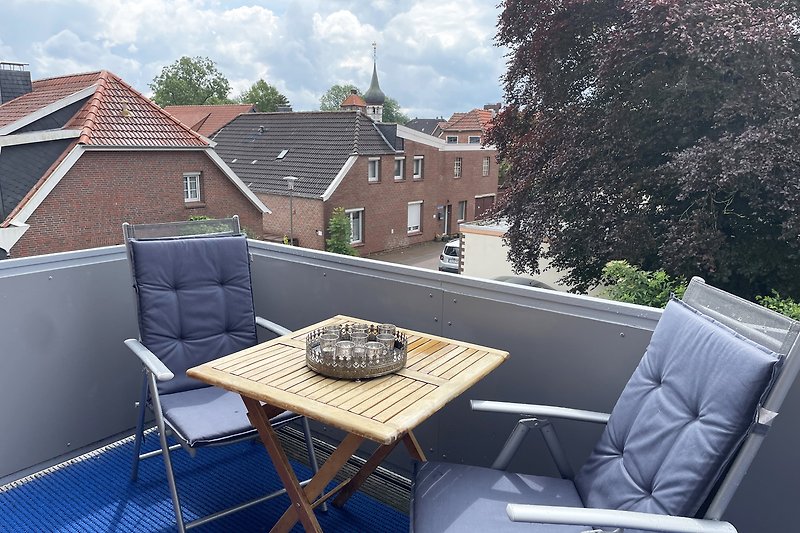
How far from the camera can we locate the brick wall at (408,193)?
18969mm

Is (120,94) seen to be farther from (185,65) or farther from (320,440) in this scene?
(185,65)

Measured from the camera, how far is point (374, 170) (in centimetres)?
1964

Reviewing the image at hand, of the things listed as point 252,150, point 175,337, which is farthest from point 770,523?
point 252,150

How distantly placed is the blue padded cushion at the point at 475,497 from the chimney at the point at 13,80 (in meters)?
15.6

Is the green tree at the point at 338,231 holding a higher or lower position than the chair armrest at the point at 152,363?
lower

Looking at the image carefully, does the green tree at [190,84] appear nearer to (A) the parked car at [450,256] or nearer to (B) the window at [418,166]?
(B) the window at [418,166]

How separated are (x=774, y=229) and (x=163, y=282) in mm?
8358

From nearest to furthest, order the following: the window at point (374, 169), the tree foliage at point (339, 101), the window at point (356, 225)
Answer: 1. the window at point (356, 225)
2. the window at point (374, 169)
3. the tree foliage at point (339, 101)

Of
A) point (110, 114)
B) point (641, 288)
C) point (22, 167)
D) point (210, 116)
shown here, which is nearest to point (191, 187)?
point (110, 114)

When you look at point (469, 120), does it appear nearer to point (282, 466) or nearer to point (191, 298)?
point (191, 298)

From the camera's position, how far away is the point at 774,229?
8.05 m

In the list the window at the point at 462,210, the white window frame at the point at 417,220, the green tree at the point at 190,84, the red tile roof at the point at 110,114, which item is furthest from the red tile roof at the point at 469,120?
the green tree at the point at 190,84

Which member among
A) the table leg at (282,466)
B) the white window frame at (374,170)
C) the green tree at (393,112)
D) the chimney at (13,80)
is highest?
the green tree at (393,112)

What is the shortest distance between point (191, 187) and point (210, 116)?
16.0 meters
